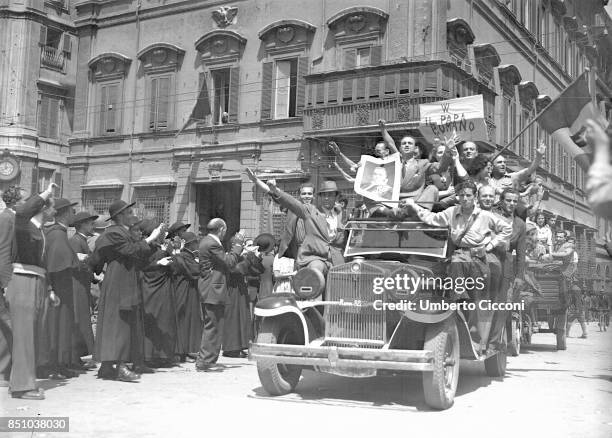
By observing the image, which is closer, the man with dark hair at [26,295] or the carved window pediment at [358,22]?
the man with dark hair at [26,295]

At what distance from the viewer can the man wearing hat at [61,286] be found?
8031mm

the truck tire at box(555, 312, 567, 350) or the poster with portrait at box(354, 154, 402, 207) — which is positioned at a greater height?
the poster with portrait at box(354, 154, 402, 207)

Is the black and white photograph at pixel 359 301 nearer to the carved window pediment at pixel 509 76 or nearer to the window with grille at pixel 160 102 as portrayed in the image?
the carved window pediment at pixel 509 76

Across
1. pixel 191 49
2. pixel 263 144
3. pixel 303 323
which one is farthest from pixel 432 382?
pixel 191 49

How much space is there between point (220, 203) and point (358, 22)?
8342mm

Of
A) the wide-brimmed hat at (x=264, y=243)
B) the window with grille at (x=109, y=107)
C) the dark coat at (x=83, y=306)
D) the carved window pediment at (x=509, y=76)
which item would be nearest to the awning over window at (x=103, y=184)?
the window with grille at (x=109, y=107)

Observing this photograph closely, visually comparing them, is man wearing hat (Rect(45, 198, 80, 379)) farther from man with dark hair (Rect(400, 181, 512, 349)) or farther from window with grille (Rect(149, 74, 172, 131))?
window with grille (Rect(149, 74, 172, 131))

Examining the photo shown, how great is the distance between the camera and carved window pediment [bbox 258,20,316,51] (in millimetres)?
23453

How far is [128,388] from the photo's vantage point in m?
7.56

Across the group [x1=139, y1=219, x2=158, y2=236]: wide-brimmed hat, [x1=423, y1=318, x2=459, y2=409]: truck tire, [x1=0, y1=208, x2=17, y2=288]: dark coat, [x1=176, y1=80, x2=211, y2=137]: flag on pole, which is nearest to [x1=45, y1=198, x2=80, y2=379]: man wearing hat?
[x1=0, y1=208, x2=17, y2=288]: dark coat

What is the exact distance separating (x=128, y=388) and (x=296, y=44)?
18.0m

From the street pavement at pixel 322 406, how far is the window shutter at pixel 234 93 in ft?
54.9

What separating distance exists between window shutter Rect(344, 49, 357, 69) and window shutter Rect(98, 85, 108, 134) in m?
10.5

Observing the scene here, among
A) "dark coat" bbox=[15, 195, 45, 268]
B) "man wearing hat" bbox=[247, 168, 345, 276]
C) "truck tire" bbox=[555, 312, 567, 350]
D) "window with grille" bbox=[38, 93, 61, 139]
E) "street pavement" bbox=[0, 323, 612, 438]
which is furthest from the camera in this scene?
"window with grille" bbox=[38, 93, 61, 139]
